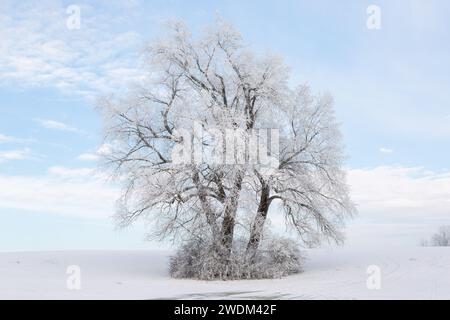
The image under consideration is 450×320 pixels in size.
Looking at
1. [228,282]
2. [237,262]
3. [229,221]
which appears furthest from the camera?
[229,221]

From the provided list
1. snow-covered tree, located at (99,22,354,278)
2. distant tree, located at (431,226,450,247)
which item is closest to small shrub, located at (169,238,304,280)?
snow-covered tree, located at (99,22,354,278)

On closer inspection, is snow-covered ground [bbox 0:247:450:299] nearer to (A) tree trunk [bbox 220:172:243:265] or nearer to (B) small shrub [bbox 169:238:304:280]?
(B) small shrub [bbox 169:238:304:280]

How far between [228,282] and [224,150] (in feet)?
16.5

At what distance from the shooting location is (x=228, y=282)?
19844mm

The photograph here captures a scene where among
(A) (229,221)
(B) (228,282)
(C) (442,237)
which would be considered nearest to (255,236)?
(A) (229,221)

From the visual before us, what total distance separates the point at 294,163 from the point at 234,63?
16.4ft

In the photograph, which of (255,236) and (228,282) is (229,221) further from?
(228,282)

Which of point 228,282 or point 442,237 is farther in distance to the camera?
point 442,237

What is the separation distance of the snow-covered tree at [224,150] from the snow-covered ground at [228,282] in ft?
7.99

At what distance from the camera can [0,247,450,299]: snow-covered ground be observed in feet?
47.9

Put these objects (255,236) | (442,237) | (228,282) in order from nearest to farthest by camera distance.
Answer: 1. (228,282)
2. (255,236)
3. (442,237)

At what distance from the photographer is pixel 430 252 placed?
2839cm

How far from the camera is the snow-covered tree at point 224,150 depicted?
69.6ft
